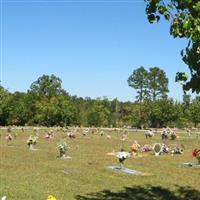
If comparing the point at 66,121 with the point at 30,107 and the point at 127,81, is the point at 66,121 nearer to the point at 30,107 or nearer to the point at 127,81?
the point at 30,107

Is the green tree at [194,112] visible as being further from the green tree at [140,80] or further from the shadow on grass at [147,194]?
the shadow on grass at [147,194]

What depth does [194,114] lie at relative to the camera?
11688cm

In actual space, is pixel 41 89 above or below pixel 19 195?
above

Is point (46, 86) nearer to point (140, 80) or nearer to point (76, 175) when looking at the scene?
point (140, 80)

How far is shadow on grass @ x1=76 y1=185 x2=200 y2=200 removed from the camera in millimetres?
22647

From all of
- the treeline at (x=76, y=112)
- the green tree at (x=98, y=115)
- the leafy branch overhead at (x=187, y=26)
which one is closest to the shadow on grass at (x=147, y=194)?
the leafy branch overhead at (x=187, y=26)

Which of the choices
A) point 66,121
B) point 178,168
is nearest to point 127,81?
point 66,121

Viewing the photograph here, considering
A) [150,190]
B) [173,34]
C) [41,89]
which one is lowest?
[150,190]

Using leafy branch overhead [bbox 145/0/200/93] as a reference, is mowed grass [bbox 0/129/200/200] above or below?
below

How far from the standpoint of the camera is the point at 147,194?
23688 mm

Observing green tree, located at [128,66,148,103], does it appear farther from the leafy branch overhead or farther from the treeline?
the leafy branch overhead

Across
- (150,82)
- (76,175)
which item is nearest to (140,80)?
(150,82)

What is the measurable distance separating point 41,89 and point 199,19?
115917 millimetres

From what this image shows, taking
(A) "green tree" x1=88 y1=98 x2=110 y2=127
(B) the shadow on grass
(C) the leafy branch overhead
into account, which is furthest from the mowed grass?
(A) "green tree" x1=88 y1=98 x2=110 y2=127
